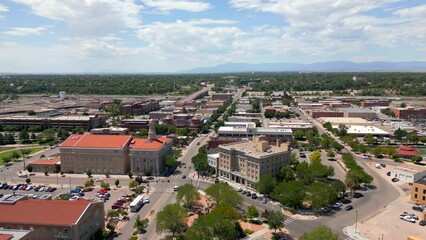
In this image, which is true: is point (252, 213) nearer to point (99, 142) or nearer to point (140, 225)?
point (140, 225)

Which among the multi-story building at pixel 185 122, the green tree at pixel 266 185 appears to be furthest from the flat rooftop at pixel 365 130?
the green tree at pixel 266 185

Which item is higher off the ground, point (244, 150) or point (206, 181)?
point (244, 150)

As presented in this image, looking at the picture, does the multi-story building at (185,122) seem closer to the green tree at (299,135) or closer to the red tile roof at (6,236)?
the green tree at (299,135)

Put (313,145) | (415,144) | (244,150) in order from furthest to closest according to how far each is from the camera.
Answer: (415,144)
(313,145)
(244,150)

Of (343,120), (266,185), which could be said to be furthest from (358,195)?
(343,120)

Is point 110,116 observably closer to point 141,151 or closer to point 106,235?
point 141,151

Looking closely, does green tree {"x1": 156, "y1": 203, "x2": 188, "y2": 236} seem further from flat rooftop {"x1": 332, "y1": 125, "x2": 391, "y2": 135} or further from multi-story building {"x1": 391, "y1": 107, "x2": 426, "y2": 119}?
multi-story building {"x1": 391, "y1": 107, "x2": 426, "y2": 119}

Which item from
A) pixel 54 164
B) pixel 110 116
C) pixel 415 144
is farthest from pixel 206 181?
pixel 110 116
